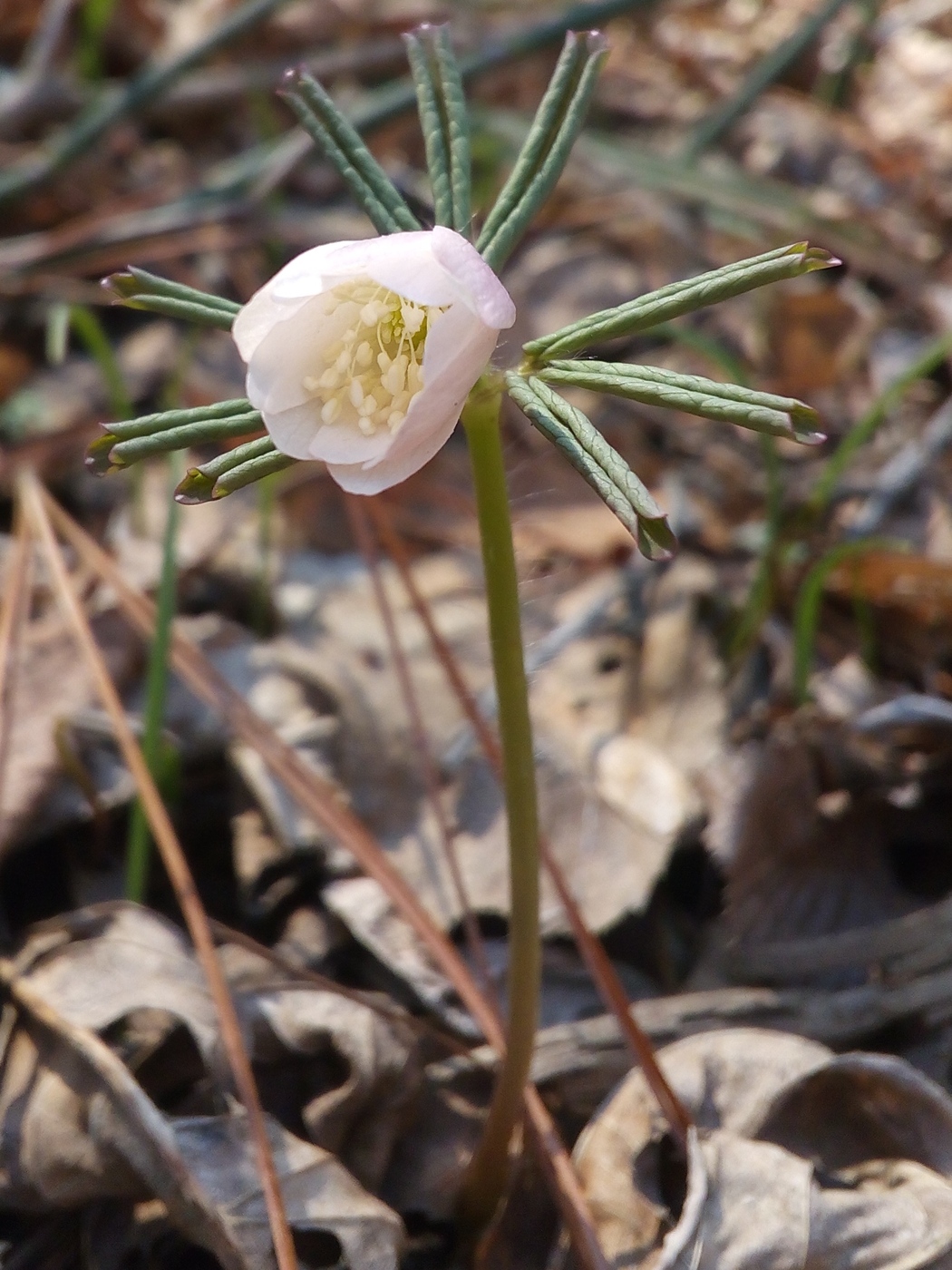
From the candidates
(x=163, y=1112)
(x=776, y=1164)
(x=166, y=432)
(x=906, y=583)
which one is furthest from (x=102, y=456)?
(x=906, y=583)

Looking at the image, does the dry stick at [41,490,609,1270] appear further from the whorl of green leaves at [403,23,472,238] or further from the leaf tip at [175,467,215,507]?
the whorl of green leaves at [403,23,472,238]

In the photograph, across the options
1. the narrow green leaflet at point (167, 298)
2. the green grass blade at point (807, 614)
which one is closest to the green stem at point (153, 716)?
the narrow green leaflet at point (167, 298)

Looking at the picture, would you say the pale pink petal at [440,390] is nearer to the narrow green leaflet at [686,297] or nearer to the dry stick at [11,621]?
the narrow green leaflet at [686,297]

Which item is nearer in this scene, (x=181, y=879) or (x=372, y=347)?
(x=372, y=347)

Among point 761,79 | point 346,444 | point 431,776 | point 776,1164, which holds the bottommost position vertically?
point 776,1164

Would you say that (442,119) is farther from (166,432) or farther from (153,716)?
(153,716)

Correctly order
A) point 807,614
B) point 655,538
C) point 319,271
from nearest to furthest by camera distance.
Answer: point 655,538, point 319,271, point 807,614

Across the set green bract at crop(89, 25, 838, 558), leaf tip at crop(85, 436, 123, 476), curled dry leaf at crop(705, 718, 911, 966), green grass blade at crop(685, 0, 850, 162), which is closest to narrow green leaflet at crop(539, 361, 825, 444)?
green bract at crop(89, 25, 838, 558)

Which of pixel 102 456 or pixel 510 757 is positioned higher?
pixel 102 456
